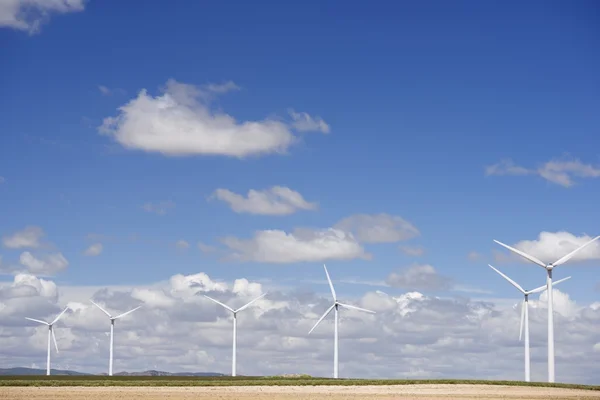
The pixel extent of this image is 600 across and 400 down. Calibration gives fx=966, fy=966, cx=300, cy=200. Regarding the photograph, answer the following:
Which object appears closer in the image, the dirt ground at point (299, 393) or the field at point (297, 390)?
the dirt ground at point (299, 393)

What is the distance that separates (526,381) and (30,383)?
6178 centimetres

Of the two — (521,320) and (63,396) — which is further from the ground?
(521,320)

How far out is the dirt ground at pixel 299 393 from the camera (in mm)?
94438

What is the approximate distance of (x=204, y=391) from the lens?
10675cm

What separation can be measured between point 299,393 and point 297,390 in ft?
19.7

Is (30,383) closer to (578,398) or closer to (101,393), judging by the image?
(101,393)

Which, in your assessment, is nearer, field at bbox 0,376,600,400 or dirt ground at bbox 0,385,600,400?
dirt ground at bbox 0,385,600,400

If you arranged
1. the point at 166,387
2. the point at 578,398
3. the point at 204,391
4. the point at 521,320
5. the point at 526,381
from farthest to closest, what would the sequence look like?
the point at 521,320 < the point at 526,381 < the point at 166,387 < the point at 204,391 < the point at 578,398

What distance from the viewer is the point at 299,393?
A: 104 meters

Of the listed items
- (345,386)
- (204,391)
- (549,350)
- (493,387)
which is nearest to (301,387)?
(345,386)

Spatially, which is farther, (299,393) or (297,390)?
(297,390)

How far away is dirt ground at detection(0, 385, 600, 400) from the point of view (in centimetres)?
9444

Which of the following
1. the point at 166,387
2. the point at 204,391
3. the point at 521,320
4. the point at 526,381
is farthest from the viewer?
the point at 521,320

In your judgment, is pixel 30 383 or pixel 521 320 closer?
pixel 30 383
